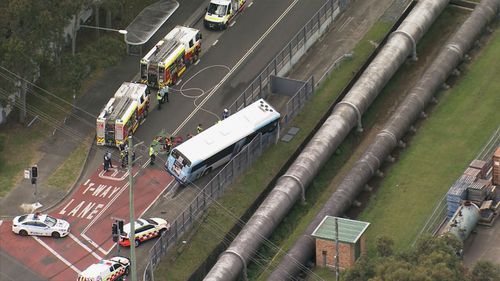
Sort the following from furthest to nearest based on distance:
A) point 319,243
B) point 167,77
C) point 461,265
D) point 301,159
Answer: point 167,77 → point 301,159 → point 319,243 → point 461,265

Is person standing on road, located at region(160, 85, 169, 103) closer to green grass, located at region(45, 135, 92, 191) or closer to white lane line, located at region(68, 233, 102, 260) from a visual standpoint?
green grass, located at region(45, 135, 92, 191)

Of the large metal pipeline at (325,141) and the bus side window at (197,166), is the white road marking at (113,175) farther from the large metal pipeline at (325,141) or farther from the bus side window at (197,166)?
the large metal pipeline at (325,141)

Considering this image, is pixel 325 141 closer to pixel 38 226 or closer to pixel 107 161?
pixel 107 161

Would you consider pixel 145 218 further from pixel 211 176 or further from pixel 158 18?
pixel 158 18

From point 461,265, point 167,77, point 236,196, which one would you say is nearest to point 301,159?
point 236,196

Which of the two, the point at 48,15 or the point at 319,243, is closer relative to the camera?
the point at 319,243

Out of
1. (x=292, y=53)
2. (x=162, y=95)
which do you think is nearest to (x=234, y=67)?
(x=292, y=53)

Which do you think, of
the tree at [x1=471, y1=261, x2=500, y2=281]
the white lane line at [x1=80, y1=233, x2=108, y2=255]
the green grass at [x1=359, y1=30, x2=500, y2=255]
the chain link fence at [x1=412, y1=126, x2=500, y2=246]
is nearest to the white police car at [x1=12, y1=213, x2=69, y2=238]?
the white lane line at [x1=80, y1=233, x2=108, y2=255]
